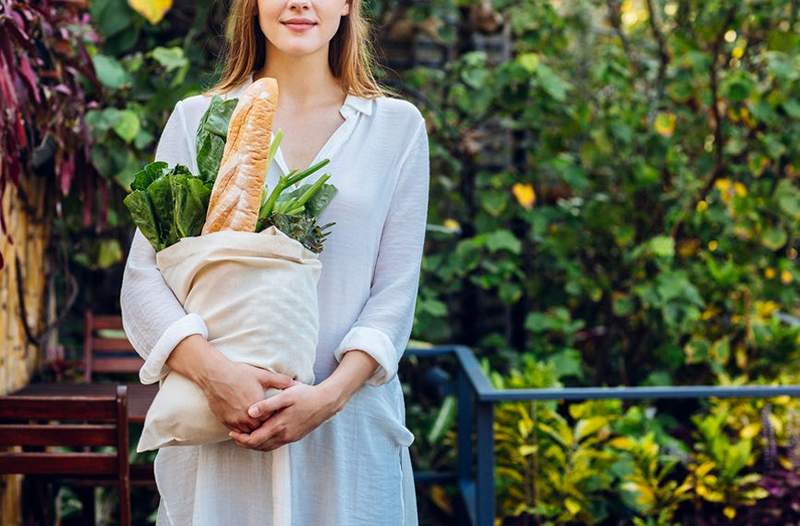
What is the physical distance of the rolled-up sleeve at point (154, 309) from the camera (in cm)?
147

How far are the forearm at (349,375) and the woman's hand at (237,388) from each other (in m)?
0.10

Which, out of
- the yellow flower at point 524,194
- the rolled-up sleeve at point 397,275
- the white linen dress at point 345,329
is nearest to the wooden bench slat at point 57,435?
the white linen dress at point 345,329

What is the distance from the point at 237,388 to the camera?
4.64 ft

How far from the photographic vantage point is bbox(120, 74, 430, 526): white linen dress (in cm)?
153

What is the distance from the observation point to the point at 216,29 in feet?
13.0

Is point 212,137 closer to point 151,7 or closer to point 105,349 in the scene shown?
point 151,7

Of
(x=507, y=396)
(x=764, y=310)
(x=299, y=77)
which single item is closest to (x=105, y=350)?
(x=507, y=396)

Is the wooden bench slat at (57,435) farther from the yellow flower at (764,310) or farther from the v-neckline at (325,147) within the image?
the yellow flower at (764,310)

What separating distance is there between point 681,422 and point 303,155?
284cm

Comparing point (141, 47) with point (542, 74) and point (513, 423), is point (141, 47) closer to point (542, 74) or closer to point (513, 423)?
point (542, 74)

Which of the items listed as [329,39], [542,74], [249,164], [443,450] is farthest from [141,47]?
[249,164]

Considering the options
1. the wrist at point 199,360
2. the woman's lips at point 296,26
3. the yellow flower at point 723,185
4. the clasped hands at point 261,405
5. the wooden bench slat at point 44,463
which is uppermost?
the yellow flower at point 723,185

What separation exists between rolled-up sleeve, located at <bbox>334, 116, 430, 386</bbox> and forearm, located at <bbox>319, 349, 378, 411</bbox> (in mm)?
15

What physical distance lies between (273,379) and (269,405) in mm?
37
